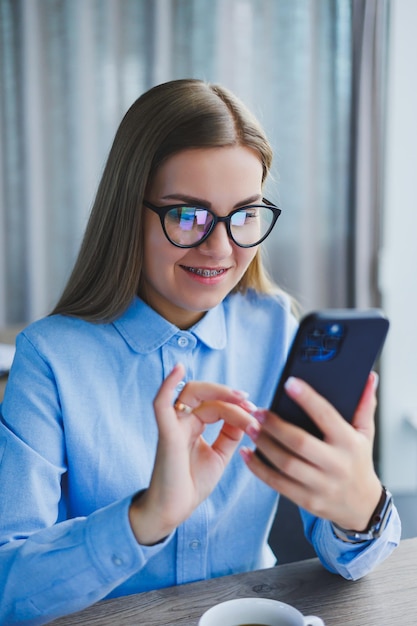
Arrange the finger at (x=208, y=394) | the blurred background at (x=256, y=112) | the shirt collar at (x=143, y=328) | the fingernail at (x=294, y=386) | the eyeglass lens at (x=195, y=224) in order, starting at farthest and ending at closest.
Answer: the blurred background at (x=256, y=112)
the shirt collar at (x=143, y=328)
the eyeglass lens at (x=195, y=224)
the finger at (x=208, y=394)
the fingernail at (x=294, y=386)

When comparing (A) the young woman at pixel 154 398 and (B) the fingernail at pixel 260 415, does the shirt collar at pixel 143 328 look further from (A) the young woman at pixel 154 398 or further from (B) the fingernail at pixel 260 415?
(B) the fingernail at pixel 260 415

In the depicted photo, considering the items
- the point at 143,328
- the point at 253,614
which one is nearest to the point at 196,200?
the point at 143,328

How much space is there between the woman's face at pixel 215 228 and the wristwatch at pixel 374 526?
1.25ft

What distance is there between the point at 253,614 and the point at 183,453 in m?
0.18

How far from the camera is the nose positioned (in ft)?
3.56

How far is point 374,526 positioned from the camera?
933mm

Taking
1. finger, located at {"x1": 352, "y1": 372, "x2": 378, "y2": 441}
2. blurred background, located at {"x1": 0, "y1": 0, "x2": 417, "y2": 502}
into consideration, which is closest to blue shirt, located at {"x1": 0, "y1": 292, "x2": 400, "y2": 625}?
finger, located at {"x1": 352, "y1": 372, "x2": 378, "y2": 441}

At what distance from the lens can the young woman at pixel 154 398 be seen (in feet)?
2.91

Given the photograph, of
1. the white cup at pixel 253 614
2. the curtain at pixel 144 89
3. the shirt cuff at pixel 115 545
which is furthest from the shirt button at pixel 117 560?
the curtain at pixel 144 89

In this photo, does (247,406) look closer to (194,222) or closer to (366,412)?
(366,412)

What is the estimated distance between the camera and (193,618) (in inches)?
36.1

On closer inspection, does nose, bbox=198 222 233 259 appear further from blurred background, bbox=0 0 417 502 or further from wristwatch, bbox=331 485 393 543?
blurred background, bbox=0 0 417 502

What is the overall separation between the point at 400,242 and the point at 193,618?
2411 millimetres

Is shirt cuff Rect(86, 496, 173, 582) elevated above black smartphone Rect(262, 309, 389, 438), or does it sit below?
below
